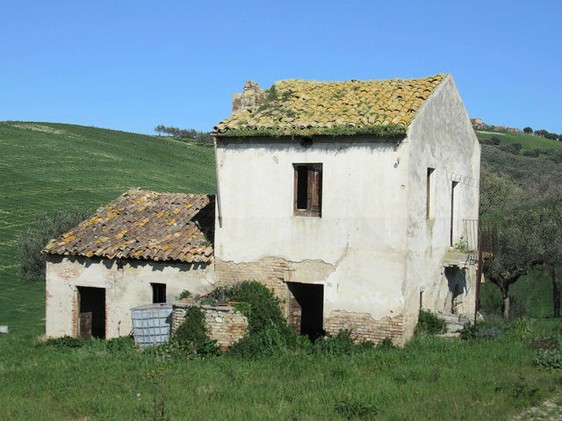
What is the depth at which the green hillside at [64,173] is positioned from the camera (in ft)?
113

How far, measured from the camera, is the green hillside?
Result: 1362 inches

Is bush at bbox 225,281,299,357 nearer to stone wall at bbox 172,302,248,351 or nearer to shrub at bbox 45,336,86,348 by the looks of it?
stone wall at bbox 172,302,248,351

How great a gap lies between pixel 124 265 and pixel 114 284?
62 cm

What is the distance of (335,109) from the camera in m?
17.2

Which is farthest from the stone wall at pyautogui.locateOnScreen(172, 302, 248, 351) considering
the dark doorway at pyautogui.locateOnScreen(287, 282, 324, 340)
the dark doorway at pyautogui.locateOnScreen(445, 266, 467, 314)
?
the dark doorway at pyautogui.locateOnScreen(445, 266, 467, 314)

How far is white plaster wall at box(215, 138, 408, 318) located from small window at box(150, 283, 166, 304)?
224 cm

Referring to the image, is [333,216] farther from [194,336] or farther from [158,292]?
[158,292]

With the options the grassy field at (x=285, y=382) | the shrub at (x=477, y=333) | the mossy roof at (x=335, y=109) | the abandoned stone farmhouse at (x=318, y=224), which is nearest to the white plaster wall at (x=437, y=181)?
the abandoned stone farmhouse at (x=318, y=224)

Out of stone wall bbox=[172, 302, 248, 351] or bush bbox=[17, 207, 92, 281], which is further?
bush bbox=[17, 207, 92, 281]

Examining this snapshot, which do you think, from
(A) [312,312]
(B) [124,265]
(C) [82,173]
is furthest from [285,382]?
(C) [82,173]

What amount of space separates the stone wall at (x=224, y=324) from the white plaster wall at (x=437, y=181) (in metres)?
3.94

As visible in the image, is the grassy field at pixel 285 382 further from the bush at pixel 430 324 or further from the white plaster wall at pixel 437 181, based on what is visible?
the white plaster wall at pixel 437 181

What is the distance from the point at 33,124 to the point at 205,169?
755 inches

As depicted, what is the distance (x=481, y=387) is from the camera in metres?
11.8
